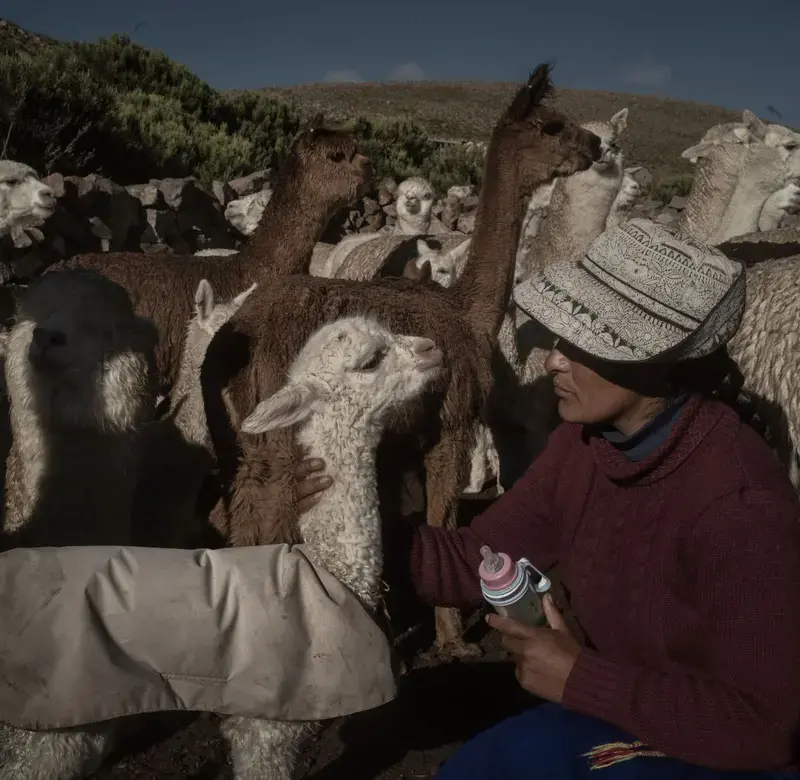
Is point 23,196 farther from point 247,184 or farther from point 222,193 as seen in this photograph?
point 247,184

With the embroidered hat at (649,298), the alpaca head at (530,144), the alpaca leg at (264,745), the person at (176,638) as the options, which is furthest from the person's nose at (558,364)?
the alpaca head at (530,144)

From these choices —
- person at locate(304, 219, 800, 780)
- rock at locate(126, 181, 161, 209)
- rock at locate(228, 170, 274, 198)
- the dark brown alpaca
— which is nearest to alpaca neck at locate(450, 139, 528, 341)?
the dark brown alpaca

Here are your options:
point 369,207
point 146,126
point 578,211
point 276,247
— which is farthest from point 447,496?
point 369,207

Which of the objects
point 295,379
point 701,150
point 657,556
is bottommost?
point 657,556

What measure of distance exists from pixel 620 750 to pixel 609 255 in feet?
3.44

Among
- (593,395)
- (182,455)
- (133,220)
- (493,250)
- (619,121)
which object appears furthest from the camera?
(133,220)

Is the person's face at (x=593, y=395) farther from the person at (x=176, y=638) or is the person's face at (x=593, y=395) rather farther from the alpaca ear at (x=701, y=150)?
the alpaca ear at (x=701, y=150)

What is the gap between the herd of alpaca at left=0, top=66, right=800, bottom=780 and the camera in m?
2.16

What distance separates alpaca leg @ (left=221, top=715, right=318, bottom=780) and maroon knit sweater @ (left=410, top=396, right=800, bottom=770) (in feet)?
2.51

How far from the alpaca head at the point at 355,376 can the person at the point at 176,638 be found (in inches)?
15.9

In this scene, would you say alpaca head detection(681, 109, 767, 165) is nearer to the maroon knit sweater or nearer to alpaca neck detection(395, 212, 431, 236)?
alpaca neck detection(395, 212, 431, 236)

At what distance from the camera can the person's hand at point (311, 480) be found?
2.13m

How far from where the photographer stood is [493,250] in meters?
4.25

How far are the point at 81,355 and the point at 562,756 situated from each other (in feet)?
5.75
